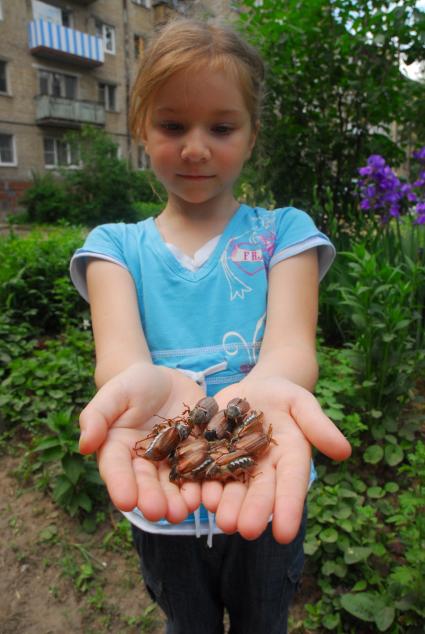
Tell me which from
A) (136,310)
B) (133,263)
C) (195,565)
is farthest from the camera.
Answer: (133,263)

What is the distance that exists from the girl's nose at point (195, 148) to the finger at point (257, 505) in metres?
0.96

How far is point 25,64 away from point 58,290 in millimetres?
23514

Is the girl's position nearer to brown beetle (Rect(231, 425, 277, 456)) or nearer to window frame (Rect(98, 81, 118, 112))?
brown beetle (Rect(231, 425, 277, 456))

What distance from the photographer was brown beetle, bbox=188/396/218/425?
58.4 inches

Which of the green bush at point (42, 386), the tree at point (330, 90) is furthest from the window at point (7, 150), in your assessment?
the green bush at point (42, 386)

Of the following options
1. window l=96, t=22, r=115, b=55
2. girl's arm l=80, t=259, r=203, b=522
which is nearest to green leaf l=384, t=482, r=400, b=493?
girl's arm l=80, t=259, r=203, b=522

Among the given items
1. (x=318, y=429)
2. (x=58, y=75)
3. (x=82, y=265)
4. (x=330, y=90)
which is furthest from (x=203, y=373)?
(x=58, y=75)

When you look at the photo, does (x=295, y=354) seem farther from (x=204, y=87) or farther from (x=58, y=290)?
(x=58, y=290)

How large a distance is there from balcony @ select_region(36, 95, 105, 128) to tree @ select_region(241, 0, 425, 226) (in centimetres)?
2123

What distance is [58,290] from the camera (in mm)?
4434

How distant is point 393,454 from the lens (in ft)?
8.84

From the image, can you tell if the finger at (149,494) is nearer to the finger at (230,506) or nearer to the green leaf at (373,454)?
the finger at (230,506)

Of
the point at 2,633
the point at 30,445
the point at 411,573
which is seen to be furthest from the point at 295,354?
the point at 30,445

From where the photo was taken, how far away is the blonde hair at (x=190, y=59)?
1534 mm
